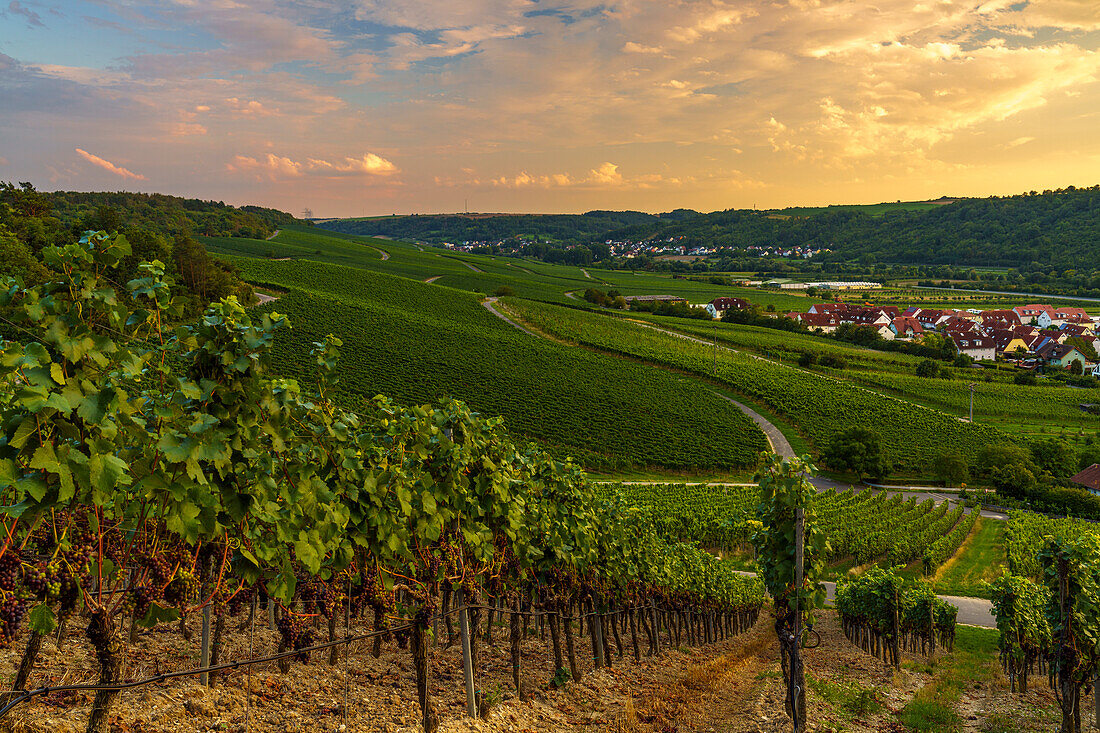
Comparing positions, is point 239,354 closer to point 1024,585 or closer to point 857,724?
point 857,724

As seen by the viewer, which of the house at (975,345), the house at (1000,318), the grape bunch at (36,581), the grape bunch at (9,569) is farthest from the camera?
the house at (1000,318)

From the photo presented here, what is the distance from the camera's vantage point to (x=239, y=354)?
4988 mm

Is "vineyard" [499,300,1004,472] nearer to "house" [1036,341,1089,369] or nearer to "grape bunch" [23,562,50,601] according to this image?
"house" [1036,341,1089,369]

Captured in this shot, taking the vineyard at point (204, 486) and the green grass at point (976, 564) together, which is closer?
the vineyard at point (204, 486)

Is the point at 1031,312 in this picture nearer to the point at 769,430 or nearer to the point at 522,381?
the point at 769,430

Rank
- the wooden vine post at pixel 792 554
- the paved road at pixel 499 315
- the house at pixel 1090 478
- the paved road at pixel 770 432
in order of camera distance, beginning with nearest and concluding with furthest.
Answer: the wooden vine post at pixel 792 554 < the house at pixel 1090 478 < the paved road at pixel 770 432 < the paved road at pixel 499 315

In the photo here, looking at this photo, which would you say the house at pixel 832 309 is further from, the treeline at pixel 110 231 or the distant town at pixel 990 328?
the treeline at pixel 110 231

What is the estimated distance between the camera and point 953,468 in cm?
5109

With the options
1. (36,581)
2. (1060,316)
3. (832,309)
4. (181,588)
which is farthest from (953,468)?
(1060,316)

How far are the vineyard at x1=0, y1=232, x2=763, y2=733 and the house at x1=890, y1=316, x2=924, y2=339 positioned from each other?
127m

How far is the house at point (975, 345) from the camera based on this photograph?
104125mm

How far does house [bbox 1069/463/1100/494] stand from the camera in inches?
1898

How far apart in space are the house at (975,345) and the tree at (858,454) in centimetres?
6699

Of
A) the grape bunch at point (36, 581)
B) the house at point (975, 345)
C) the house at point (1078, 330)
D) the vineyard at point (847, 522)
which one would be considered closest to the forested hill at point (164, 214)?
the vineyard at point (847, 522)
